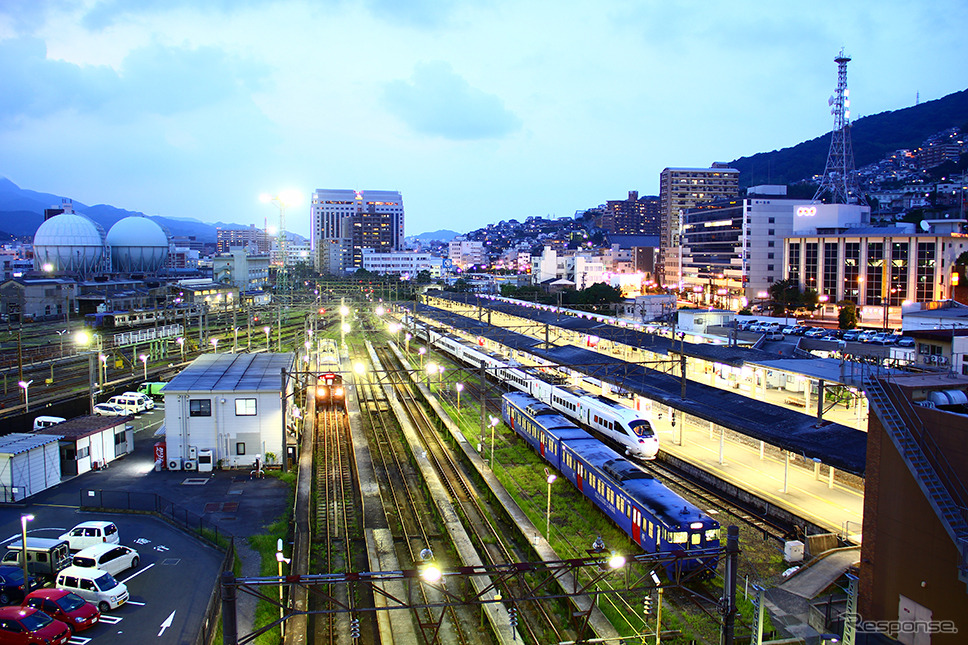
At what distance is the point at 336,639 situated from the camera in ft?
34.5

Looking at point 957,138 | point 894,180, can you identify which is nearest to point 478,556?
point 894,180

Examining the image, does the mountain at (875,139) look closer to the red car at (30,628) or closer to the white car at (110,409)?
the white car at (110,409)

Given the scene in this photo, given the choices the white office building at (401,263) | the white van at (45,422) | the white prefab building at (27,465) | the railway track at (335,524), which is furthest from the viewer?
the white office building at (401,263)

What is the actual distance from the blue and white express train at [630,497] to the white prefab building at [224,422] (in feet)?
25.3

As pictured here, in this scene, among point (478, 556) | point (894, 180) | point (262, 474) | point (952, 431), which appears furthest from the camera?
point (894, 180)

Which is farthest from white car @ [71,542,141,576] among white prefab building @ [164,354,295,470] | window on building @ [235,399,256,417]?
window on building @ [235,399,256,417]

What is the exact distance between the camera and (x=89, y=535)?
12695 mm

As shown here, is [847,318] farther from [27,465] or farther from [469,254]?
[469,254]

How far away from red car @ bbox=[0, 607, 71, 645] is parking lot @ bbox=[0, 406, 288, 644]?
1.26 feet

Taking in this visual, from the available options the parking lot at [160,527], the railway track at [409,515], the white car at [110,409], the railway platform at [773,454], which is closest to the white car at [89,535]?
the parking lot at [160,527]

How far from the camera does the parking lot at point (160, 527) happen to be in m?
10.4

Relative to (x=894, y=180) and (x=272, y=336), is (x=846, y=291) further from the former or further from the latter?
(x=894, y=180)

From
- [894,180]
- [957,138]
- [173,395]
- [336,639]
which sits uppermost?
[957,138]

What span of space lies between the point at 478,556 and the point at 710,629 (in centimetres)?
468
